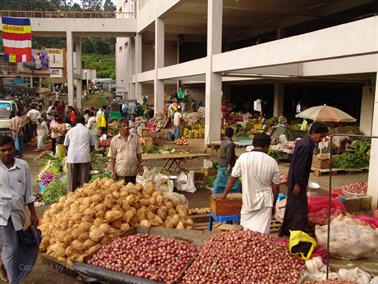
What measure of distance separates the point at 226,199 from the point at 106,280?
213 cm

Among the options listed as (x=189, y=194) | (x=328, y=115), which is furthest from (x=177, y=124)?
(x=189, y=194)

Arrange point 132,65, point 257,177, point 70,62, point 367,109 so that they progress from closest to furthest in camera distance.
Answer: point 257,177 → point 367,109 → point 70,62 → point 132,65

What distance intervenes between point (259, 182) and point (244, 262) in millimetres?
1078

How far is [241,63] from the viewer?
13023 mm

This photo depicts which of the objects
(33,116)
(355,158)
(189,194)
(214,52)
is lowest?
(189,194)

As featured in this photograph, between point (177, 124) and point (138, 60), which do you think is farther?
point (138, 60)

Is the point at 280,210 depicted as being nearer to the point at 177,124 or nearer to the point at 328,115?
the point at 328,115

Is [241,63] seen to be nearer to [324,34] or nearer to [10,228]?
[324,34]

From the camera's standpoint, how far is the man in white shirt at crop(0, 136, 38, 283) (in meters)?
4.16

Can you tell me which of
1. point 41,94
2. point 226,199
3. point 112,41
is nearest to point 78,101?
point 41,94

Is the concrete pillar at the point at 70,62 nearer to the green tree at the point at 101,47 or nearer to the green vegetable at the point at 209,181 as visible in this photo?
the green vegetable at the point at 209,181

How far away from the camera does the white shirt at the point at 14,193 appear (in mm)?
4148

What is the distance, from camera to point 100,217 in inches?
219

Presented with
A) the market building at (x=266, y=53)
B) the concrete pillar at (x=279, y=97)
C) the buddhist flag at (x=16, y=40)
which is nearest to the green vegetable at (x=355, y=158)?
the market building at (x=266, y=53)
